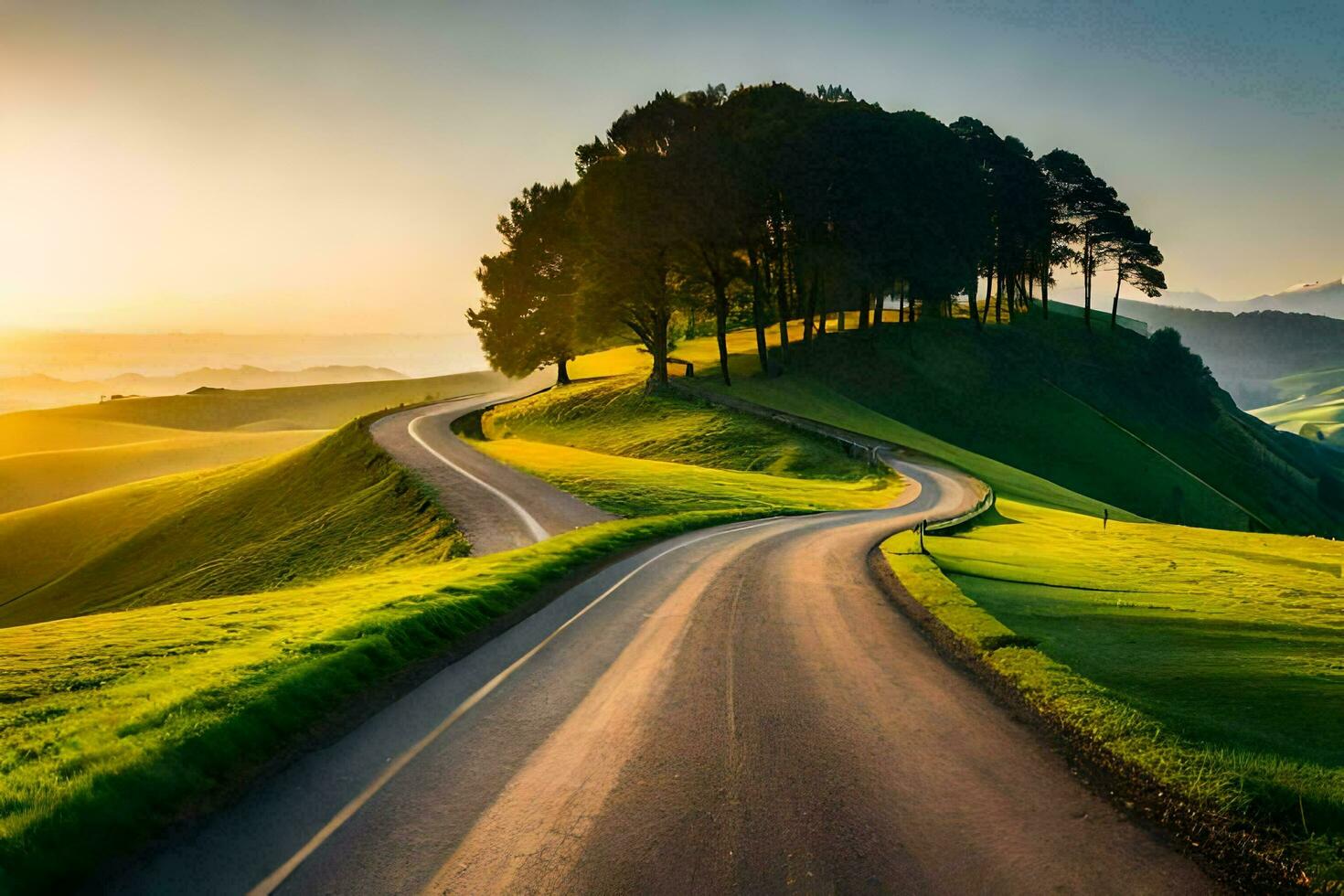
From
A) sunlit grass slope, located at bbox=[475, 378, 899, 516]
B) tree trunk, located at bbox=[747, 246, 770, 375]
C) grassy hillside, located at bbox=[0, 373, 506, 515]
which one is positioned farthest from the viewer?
grassy hillside, located at bbox=[0, 373, 506, 515]

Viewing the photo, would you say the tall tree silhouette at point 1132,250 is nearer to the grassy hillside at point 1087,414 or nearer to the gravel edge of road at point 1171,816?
the grassy hillside at point 1087,414

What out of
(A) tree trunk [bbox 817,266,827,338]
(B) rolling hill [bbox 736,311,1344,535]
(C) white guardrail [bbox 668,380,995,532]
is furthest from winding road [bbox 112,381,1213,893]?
(A) tree trunk [bbox 817,266,827,338]

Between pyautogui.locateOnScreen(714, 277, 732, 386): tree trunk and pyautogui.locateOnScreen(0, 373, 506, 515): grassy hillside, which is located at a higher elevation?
pyautogui.locateOnScreen(714, 277, 732, 386): tree trunk

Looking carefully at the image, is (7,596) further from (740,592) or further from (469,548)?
(740,592)

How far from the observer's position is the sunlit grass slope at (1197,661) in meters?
6.61

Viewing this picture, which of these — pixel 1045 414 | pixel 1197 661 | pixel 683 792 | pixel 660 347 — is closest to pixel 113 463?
pixel 660 347

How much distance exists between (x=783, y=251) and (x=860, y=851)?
212 feet

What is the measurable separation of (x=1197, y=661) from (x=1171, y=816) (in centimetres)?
429

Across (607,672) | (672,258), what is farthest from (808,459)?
(607,672)

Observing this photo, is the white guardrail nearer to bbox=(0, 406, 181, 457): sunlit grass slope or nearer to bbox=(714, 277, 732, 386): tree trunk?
bbox=(714, 277, 732, 386): tree trunk

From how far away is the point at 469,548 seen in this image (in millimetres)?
22812

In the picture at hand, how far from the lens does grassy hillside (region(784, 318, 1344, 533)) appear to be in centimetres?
6500

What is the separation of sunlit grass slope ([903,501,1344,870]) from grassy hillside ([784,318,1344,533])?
160ft

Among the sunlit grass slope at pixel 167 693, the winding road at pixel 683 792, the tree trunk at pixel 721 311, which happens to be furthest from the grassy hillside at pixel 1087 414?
the winding road at pixel 683 792
